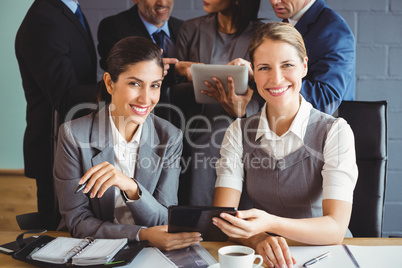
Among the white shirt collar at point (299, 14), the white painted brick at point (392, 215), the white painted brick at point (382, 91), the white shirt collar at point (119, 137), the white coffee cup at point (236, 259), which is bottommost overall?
the white painted brick at point (392, 215)

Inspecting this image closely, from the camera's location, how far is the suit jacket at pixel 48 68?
5.63ft

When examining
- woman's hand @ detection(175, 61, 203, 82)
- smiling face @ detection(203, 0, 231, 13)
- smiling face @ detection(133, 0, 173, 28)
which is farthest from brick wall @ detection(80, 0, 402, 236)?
woman's hand @ detection(175, 61, 203, 82)

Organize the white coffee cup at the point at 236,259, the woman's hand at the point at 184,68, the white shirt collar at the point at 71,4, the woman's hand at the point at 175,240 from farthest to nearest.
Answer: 1. the white shirt collar at the point at 71,4
2. the woman's hand at the point at 184,68
3. the woman's hand at the point at 175,240
4. the white coffee cup at the point at 236,259

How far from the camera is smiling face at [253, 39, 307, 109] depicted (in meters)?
1.31

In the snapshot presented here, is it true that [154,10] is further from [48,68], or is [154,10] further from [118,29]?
[48,68]

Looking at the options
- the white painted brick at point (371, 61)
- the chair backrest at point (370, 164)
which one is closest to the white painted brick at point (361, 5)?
the white painted brick at point (371, 61)

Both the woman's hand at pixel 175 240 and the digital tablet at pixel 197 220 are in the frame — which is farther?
the woman's hand at pixel 175 240

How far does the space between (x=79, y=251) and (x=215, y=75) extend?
790 millimetres

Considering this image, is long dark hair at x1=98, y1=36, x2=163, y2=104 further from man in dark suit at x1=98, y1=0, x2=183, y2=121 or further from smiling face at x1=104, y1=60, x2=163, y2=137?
man in dark suit at x1=98, y1=0, x2=183, y2=121

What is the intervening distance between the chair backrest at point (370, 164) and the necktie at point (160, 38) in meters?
0.98

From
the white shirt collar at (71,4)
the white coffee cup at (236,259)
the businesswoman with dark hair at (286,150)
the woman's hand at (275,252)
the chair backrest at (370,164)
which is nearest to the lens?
the white coffee cup at (236,259)

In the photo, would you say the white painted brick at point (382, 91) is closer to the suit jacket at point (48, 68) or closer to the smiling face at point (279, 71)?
the smiling face at point (279, 71)

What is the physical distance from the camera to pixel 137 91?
1431mm

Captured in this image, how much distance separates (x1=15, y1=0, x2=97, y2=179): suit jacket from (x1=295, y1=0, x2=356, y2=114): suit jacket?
0.87m
